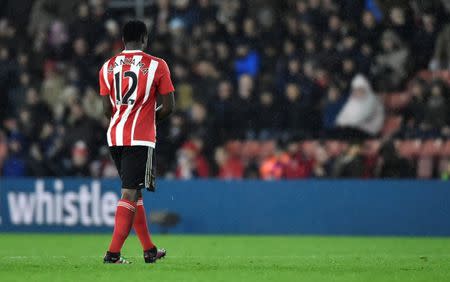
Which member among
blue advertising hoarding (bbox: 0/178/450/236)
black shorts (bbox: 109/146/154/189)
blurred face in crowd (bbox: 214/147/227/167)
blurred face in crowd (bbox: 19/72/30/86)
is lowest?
blue advertising hoarding (bbox: 0/178/450/236)

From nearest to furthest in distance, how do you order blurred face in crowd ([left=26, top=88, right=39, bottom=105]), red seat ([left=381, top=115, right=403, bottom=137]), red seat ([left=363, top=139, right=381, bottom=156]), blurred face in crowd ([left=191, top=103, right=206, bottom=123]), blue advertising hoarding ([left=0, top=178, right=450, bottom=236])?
blue advertising hoarding ([left=0, top=178, right=450, bottom=236]), red seat ([left=363, top=139, right=381, bottom=156]), red seat ([left=381, top=115, right=403, bottom=137]), blurred face in crowd ([left=191, top=103, right=206, bottom=123]), blurred face in crowd ([left=26, top=88, right=39, bottom=105])

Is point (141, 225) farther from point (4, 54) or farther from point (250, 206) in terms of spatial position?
point (4, 54)

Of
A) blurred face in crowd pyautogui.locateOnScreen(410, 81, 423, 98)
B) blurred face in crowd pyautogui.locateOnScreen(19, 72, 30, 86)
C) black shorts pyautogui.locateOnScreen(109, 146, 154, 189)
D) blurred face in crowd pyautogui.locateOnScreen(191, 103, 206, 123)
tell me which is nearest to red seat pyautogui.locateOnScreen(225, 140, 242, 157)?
blurred face in crowd pyautogui.locateOnScreen(191, 103, 206, 123)

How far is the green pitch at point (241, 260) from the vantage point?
9.30 meters

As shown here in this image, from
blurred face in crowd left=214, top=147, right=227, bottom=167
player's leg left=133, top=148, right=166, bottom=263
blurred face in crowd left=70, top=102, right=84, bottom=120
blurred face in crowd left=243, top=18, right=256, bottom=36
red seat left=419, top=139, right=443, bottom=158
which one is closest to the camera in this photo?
player's leg left=133, top=148, right=166, bottom=263

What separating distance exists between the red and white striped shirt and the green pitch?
3.97 feet

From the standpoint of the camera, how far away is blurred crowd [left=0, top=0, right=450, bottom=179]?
738 inches

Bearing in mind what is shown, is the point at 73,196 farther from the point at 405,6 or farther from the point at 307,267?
the point at 307,267

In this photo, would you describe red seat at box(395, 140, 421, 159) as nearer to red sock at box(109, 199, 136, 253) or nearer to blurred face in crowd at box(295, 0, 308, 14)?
blurred face in crowd at box(295, 0, 308, 14)

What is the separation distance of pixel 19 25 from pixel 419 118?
9351mm

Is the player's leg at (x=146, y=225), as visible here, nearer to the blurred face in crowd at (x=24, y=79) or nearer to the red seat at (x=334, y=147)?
the red seat at (x=334, y=147)

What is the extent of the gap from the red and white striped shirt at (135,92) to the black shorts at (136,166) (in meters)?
0.07

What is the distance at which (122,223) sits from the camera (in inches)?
396

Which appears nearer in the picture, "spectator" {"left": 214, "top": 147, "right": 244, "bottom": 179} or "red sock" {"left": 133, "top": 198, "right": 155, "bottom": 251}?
"red sock" {"left": 133, "top": 198, "right": 155, "bottom": 251}
